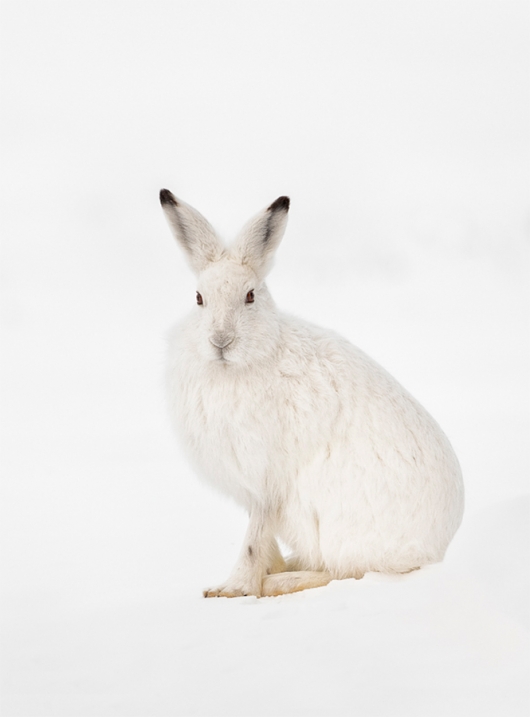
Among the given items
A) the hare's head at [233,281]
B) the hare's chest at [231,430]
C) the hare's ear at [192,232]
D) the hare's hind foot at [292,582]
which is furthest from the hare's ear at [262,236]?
the hare's hind foot at [292,582]

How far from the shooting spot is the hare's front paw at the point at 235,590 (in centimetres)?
411

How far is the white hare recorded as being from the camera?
4.14 metres

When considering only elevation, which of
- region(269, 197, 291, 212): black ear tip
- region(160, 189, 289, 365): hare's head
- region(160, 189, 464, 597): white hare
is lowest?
region(160, 189, 464, 597): white hare

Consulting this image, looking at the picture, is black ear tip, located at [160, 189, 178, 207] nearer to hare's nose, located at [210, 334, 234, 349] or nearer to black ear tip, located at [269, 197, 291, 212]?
black ear tip, located at [269, 197, 291, 212]

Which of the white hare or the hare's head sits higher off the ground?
the hare's head

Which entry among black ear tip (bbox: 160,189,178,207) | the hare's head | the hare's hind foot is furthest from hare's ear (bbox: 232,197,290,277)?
the hare's hind foot

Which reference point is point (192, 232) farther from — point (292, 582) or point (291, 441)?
point (292, 582)

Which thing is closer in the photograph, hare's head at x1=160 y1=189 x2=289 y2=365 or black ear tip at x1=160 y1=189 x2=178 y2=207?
hare's head at x1=160 y1=189 x2=289 y2=365

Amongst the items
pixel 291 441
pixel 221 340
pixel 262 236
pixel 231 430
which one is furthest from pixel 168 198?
pixel 291 441

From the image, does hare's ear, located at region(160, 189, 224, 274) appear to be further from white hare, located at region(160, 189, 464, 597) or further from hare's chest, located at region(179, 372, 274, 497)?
hare's chest, located at region(179, 372, 274, 497)

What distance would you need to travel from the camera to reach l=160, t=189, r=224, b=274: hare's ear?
4.19 m

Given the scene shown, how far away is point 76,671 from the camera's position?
10.6 feet

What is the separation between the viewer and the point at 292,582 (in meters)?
4.16

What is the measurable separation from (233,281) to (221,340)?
1.10ft
